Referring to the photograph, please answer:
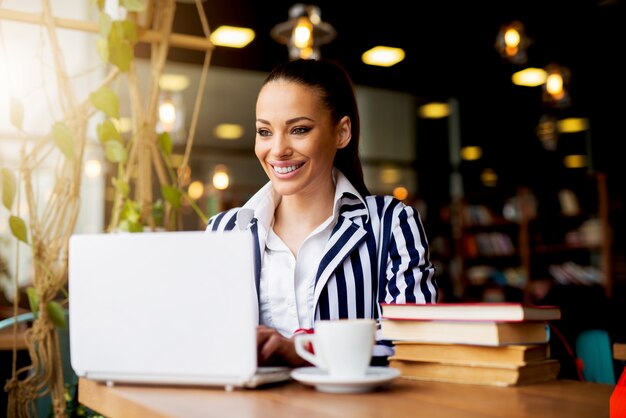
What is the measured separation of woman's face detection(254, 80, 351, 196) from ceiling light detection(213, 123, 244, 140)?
8.79 m

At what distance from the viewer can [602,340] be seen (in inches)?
102

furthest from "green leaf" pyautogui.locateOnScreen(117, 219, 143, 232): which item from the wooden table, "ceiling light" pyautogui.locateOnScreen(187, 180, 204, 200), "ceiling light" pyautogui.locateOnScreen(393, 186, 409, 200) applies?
"ceiling light" pyautogui.locateOnScreen(393, 186, 409, 200)

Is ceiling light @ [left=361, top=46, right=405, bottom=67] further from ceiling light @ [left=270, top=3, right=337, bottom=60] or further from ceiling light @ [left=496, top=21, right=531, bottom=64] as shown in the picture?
ceiling light @ [left=270, top=3, right=337, bottom=60]

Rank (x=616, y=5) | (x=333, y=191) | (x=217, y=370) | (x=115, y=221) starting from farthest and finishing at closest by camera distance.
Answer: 1. (x=616, y=5)
2. (x=115, y=221)
3. (x=333, y=191)
4. (x=217, y=370)

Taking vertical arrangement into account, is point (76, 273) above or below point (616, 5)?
below

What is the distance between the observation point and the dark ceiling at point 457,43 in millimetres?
6539

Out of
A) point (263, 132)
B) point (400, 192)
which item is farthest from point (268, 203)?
point (400, 192)

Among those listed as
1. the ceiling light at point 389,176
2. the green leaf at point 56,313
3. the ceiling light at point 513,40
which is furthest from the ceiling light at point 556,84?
the green leaf at point 56,313

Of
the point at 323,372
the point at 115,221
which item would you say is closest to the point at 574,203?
the point at 115,221

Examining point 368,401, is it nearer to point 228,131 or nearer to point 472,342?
point 472,342

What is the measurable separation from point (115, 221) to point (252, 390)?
135cm

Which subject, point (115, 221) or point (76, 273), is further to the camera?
point (115, 221)

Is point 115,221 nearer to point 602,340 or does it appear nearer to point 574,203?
point 602,340

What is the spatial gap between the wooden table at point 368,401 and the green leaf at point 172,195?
4.02 feet
